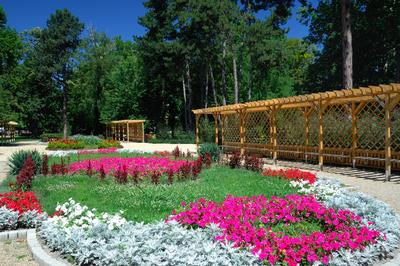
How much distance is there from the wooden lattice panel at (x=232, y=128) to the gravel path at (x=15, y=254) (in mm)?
13674

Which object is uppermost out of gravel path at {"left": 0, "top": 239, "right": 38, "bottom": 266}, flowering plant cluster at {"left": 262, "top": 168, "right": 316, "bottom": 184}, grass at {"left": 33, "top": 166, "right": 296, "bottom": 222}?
flowering plant cluster at {"left": 262, "top": 168, "right": 316, "bottom": 184}

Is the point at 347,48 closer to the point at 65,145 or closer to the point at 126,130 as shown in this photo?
the point at 65,145

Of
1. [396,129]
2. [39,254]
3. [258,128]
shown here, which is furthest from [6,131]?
[39,254]

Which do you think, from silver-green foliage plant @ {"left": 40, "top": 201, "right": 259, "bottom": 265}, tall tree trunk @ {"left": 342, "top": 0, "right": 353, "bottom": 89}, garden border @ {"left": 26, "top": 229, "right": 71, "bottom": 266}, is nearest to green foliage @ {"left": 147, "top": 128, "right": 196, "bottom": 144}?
tall tree trunk @ {"left": 342, "top": 0, "right": 353, "bottom": 89}

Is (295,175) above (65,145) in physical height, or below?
below

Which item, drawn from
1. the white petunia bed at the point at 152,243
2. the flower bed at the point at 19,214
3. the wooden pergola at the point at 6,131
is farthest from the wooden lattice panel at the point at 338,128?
the wooden pergola at the point at 6,131

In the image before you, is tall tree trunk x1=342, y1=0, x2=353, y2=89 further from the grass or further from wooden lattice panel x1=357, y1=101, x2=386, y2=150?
the grass

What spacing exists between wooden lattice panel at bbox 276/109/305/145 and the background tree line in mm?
2265

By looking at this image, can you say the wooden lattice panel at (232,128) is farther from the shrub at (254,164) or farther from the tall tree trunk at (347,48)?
the shrub at (254,164)

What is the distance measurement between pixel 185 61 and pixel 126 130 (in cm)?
910

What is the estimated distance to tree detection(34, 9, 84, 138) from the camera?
37591 millimetres

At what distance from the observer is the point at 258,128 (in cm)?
1673

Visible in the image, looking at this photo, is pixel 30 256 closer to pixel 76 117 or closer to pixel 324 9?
pixel 324 9

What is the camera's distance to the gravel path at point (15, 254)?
4144mm
